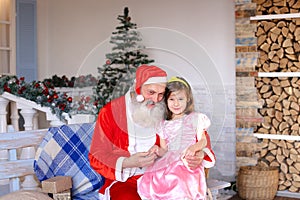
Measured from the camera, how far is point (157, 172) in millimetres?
2369

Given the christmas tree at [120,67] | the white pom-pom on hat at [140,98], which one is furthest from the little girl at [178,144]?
the christmas tree at [120,67]

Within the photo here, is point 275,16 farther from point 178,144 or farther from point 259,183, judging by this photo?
point 178,144

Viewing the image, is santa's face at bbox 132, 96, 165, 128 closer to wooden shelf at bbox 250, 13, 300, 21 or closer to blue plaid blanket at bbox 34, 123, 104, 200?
blue plaid blanket at bbox 34, 123, 104, 200

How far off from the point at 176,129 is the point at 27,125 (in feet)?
8.04

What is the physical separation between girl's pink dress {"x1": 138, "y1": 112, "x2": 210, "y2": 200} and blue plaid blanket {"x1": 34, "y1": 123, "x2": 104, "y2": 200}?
69 cm

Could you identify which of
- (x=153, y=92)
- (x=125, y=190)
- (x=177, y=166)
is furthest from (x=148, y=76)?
(x=125, y=190)

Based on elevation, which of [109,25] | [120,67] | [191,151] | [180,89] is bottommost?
[191,151]

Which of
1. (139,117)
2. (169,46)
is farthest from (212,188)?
(169,46)

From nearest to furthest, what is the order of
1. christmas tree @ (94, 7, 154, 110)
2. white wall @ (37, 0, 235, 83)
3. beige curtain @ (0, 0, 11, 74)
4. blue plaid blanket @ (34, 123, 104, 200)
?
christmas tree @ (94, 7, 154, 110), blue plaid blanket @ (34, 123, 104, 200), white wall @ (37, 0, 235, 83), beige curtain @ (0, 0, 11, 74)

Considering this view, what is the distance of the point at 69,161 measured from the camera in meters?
2.95

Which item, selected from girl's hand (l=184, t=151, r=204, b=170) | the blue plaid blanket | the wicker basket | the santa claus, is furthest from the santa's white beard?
the wicker basket

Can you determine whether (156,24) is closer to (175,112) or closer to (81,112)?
(81,112)

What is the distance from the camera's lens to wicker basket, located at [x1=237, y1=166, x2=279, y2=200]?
4.94 metres

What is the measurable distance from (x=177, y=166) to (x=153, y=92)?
36 centimetres
